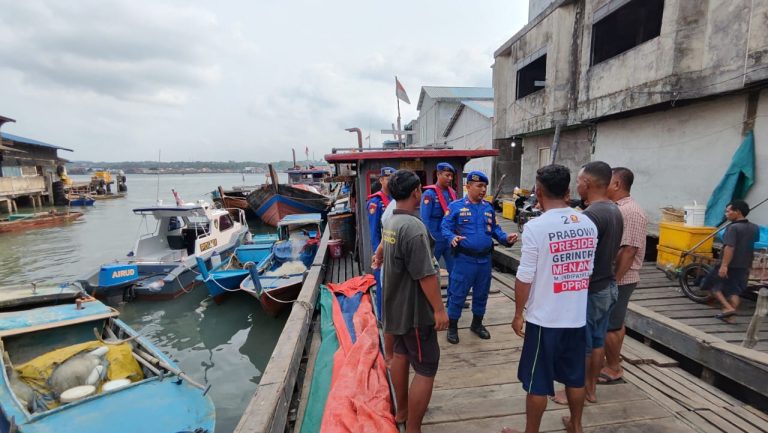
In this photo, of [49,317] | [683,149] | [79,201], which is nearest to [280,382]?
[49,317]

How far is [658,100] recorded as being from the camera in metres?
7.00

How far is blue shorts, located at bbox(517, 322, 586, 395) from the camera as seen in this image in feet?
6.73

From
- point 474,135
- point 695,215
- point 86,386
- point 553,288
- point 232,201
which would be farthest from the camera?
point 232,201

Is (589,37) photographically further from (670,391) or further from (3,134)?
(3,134)

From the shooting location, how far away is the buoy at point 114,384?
400 cm

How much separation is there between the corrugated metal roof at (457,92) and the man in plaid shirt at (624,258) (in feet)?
84.0

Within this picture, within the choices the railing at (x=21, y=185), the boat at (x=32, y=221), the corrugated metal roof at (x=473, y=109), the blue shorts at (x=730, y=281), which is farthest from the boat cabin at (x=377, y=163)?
the railing at (x=21, y=185)

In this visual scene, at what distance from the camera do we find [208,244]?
10.8 m

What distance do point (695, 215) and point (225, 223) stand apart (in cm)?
1256

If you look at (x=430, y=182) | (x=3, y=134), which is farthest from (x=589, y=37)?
(x=3, y=134)

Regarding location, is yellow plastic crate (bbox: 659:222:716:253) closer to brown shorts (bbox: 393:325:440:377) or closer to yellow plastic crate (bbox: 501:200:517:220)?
brown shorts (bbox: 393:325:440:377)

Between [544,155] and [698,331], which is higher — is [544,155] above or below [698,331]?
above

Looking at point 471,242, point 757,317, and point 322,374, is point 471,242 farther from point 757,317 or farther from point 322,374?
point 757,317

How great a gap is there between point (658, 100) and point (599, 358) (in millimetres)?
6789
